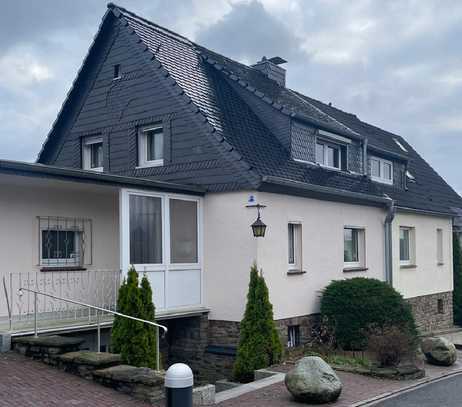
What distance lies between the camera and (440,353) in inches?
508

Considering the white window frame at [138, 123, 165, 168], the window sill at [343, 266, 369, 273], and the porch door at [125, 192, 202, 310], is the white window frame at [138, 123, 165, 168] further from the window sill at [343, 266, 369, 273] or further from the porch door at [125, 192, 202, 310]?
the window sill at [343, 266, 369, 273]

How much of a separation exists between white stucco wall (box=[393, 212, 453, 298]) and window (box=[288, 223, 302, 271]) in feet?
15.3

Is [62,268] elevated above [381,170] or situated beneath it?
situated beneath

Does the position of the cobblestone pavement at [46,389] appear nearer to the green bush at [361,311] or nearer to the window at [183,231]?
the window at [183,231]

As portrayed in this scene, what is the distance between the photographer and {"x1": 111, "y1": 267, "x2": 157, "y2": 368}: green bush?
10.2 metres

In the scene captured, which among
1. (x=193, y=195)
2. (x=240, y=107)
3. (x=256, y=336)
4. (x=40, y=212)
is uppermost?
(x=240, y=107)

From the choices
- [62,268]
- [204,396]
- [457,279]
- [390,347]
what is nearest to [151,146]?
[62,268]

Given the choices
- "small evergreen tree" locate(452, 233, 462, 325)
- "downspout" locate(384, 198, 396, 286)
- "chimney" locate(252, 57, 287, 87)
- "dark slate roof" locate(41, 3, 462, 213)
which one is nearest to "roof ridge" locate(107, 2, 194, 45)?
"dark slate roof" locate(41, 3, 462, 213)

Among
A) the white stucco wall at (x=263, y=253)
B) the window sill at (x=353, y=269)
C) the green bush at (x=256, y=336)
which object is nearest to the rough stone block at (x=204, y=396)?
the green bush at (x=256, y=336)

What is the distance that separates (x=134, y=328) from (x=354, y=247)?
7934 mm

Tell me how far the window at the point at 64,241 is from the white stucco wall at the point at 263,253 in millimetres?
2582

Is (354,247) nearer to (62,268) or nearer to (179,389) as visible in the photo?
(62,268)

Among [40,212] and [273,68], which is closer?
[40,212]

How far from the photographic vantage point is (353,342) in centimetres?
1338
